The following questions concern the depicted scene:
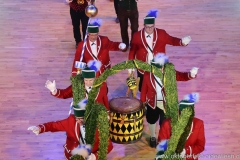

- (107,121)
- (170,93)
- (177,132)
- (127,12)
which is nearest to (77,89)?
(107,121)

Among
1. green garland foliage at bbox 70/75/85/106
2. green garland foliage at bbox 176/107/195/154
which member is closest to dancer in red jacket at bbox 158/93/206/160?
green garland foliage at bbox 176/107/195/154

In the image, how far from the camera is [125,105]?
439 cm

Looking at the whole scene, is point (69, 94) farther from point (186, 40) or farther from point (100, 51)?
point (186, 40)

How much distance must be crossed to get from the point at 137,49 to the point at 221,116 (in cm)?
140

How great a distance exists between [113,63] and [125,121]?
278cm

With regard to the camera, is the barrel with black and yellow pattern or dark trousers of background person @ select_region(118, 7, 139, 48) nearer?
the barrel with black and yellow pattern

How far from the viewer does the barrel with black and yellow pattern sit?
4.30m

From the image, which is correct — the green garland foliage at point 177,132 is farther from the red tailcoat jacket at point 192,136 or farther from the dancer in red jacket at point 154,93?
the dancer in red jacket at point 154,93

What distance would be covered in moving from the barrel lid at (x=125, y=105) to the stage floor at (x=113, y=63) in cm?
76

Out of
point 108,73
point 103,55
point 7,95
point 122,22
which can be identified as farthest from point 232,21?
point 108,73

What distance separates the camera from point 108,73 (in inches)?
154

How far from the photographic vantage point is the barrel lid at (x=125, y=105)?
432cm

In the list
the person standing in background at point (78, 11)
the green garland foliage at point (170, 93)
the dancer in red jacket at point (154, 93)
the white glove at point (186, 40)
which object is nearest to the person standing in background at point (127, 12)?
the person standing in background at point (78, 11)

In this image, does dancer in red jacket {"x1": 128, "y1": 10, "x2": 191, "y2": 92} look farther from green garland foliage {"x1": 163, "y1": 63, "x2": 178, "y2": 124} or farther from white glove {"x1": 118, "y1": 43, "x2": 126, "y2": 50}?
green garland foliage {"x1": 163, "y1": 63, "x2": 178, "y2": 124}
